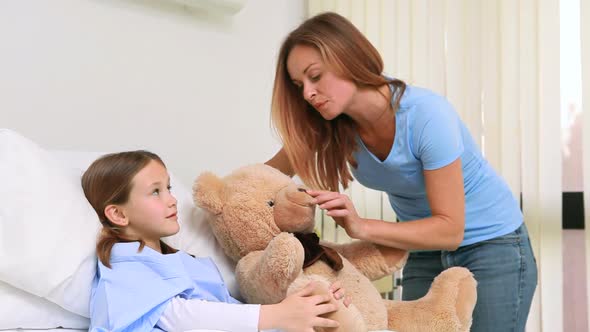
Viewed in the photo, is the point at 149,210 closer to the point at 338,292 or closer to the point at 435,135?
the point at 338,292

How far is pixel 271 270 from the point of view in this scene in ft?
3.62

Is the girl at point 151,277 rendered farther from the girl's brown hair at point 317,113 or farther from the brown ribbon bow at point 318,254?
the girl's brown hair at point 317,113

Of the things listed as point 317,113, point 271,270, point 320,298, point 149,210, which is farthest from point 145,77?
point 320,298

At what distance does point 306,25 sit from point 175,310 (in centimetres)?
66

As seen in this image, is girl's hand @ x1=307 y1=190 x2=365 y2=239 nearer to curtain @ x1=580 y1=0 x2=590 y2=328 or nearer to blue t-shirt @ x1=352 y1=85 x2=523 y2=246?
blue t-shirt @ x1=352 y1=85 x2=523 y2=246

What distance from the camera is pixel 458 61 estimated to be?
2199mm

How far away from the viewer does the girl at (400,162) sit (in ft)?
4.11

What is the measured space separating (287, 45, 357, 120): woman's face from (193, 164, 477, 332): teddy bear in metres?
0.18

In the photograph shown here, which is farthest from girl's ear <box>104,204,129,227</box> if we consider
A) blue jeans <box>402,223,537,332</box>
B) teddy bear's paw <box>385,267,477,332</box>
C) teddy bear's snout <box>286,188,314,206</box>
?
blue jeans <box>402,223,537,332</box>

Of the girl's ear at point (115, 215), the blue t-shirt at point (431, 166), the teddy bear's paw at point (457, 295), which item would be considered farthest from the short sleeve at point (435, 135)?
the girl's ear at point (115, 215)

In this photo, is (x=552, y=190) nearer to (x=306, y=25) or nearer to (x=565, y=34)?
(x=565, y=34)

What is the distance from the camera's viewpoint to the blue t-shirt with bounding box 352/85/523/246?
1249mm

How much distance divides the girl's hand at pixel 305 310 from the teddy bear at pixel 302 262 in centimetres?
7

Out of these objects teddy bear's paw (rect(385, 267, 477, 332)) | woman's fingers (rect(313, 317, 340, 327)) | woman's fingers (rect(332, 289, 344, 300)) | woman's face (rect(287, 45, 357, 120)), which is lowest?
teddy bear's paw (rect(385, 267, 477, 332))
